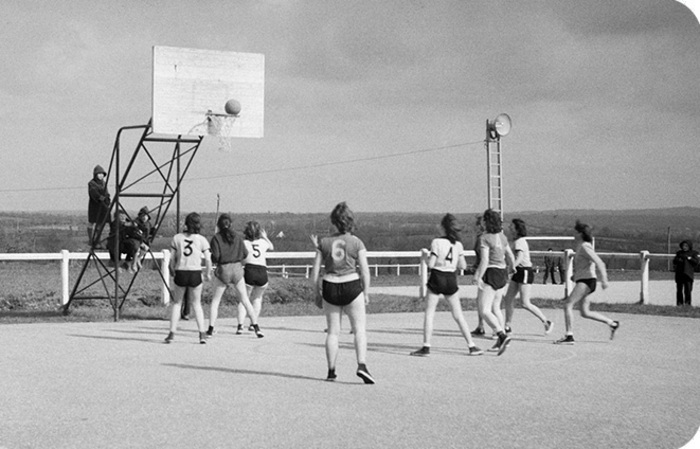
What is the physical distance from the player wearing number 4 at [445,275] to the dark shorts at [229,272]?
138 inches

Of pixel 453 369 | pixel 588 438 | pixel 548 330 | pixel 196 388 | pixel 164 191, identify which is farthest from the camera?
pixel 164 191

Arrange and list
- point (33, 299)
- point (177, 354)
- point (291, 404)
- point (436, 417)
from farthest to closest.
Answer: point (33, 299), point (177, 354), point (291, 404), point (436, 417)

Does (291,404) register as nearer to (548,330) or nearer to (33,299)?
(548,330)

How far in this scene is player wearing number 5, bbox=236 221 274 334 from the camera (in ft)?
48.8

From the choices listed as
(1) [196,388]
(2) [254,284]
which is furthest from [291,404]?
(2) [254,284]

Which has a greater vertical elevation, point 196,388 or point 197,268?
point 197,268

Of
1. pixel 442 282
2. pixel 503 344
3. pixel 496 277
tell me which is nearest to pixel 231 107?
pixel 496 277

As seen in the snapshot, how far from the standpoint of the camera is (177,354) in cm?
1230

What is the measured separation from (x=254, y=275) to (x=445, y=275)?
393cm

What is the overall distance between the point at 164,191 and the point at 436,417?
478 inches

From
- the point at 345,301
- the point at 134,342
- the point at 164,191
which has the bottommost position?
the point at 134,342

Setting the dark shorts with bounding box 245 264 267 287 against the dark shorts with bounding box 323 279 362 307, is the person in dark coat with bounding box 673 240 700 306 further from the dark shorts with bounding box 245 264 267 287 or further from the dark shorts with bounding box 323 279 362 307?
the dark shorts with bounding box 323 279 362 307

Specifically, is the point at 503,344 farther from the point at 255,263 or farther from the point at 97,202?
the point at 97,202

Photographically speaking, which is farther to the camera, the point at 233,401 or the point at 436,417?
the point at 233,401
